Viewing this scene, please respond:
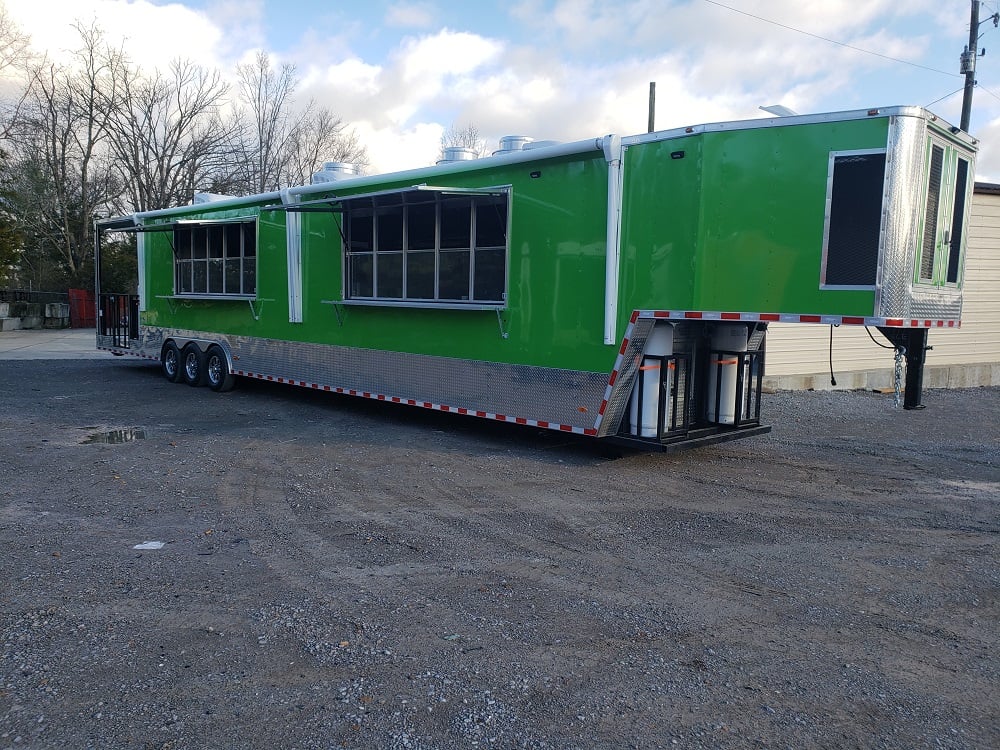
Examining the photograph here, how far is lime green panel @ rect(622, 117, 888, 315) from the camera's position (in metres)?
6.71

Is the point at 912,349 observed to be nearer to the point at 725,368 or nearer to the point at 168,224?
the point at 725,368

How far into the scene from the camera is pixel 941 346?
52.0 feet

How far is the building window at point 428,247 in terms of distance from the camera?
8.87 m

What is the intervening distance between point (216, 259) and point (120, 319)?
13.0 feet

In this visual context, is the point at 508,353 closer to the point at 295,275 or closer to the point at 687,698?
the point at 295,275

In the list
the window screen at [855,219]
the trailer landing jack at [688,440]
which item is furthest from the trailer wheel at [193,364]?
the window screen at [855,219]

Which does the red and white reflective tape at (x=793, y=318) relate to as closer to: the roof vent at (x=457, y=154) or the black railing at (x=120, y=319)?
the roof vent at (x=457, y=154)

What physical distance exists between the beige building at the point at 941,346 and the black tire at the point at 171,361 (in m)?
10.1

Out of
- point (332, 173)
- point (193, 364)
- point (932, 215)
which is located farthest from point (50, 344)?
point (932, 215)

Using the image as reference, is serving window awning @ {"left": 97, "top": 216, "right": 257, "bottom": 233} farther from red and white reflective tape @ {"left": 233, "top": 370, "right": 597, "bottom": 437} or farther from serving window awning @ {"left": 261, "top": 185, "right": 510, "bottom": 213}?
red and white reflective tape @ {"left": 233, "top": 370, "right": 597, "bottom": 437}

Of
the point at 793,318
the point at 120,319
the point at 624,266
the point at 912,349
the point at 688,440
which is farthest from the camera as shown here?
the point at 120,319

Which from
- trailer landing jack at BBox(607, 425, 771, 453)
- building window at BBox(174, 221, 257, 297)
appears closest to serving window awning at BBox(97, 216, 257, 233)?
building window at BBox(174, 221, 257, 297)

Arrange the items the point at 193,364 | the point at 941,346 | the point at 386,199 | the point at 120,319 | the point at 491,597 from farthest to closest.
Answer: the point at 941,346, the point at 120,319, the point at 193,364, the point at 386,199, the point at 491,597

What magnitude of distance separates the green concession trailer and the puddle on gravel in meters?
2.50
